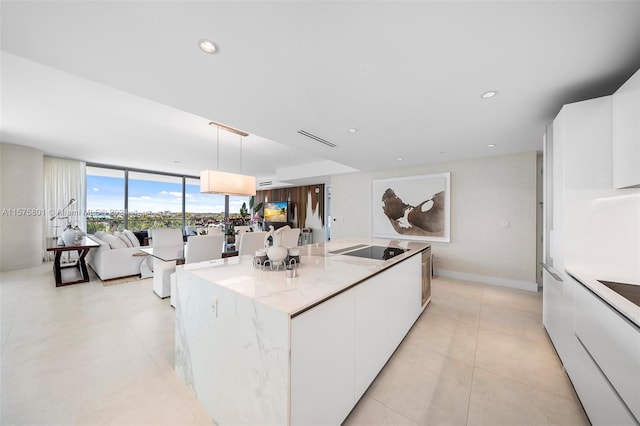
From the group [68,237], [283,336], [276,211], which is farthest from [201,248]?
[276,211]

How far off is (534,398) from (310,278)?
1.79 meters

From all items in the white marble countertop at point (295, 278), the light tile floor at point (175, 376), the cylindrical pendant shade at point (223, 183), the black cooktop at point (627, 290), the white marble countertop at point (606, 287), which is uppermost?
the cylindrical pendant shade at point (223, 183)

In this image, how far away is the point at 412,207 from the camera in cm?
480

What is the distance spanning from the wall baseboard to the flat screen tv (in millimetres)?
5113

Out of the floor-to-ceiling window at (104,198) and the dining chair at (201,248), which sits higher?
the floor-to-ceiling window at (104,198)

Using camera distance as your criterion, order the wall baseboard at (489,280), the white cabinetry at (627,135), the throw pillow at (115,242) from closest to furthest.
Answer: the white cabinetry at (627,135) → the wall baseboard at (489,280) → the throw pillow at (115,242)

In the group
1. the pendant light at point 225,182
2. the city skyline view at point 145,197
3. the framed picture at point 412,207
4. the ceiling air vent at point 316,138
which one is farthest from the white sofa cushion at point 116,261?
the framed picture at point 412,207

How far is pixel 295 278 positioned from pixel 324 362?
0.48m

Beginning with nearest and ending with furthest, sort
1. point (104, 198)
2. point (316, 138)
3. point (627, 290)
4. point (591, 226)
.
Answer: point (627, 290), point (591, 226), point (316, 138), point (104, 198)

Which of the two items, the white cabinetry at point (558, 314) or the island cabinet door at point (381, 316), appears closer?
the island cabinet door at point (381, 316)

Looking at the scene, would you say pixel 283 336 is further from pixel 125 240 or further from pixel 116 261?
pixel 125 240

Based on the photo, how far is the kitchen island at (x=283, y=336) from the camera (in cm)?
100

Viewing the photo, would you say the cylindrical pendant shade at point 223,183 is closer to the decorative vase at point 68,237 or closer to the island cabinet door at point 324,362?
the decorative vase at point 68,237

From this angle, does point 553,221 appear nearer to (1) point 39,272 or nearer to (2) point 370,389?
(2) point 370,389
